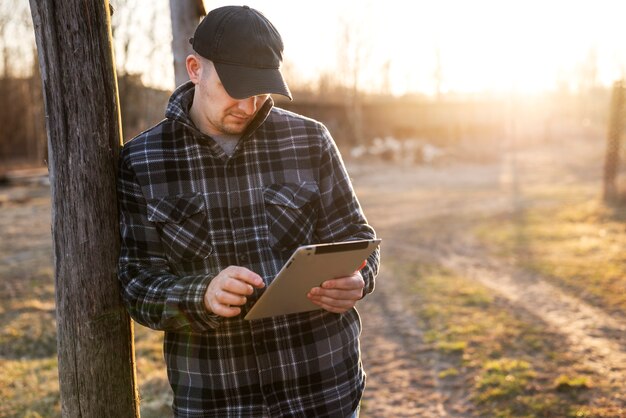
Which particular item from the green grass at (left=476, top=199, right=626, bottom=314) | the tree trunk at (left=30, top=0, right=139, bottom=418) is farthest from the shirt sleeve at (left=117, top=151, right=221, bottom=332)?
the green grass at (left=476, top=199, right=626, bottom=314)

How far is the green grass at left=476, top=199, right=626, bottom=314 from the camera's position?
23.5 ft

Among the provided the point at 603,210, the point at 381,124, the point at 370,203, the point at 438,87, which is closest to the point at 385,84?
the point at 438,87

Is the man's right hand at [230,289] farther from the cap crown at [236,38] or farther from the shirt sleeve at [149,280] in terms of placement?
the cap crown at [236,38]

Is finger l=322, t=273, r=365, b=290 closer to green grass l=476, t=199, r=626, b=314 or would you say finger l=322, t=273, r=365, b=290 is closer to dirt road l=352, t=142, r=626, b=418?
dirt road l=352, t=142, r=626, b=418

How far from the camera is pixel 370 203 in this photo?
1634cm

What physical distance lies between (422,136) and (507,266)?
105 feet

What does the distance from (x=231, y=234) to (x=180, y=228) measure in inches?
6.9

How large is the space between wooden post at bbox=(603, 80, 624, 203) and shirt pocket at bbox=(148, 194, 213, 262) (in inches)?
513

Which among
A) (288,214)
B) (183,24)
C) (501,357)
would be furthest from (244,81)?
(501,357)

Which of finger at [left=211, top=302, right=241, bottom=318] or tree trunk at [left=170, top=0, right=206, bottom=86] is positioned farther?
tree trunk at [left=170, top=0, right=206, bottom=86]

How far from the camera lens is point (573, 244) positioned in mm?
9484

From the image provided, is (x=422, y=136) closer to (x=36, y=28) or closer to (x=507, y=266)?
(x=507, y=266)

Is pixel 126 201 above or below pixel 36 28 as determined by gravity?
below

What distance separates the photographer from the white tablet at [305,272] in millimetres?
1726
